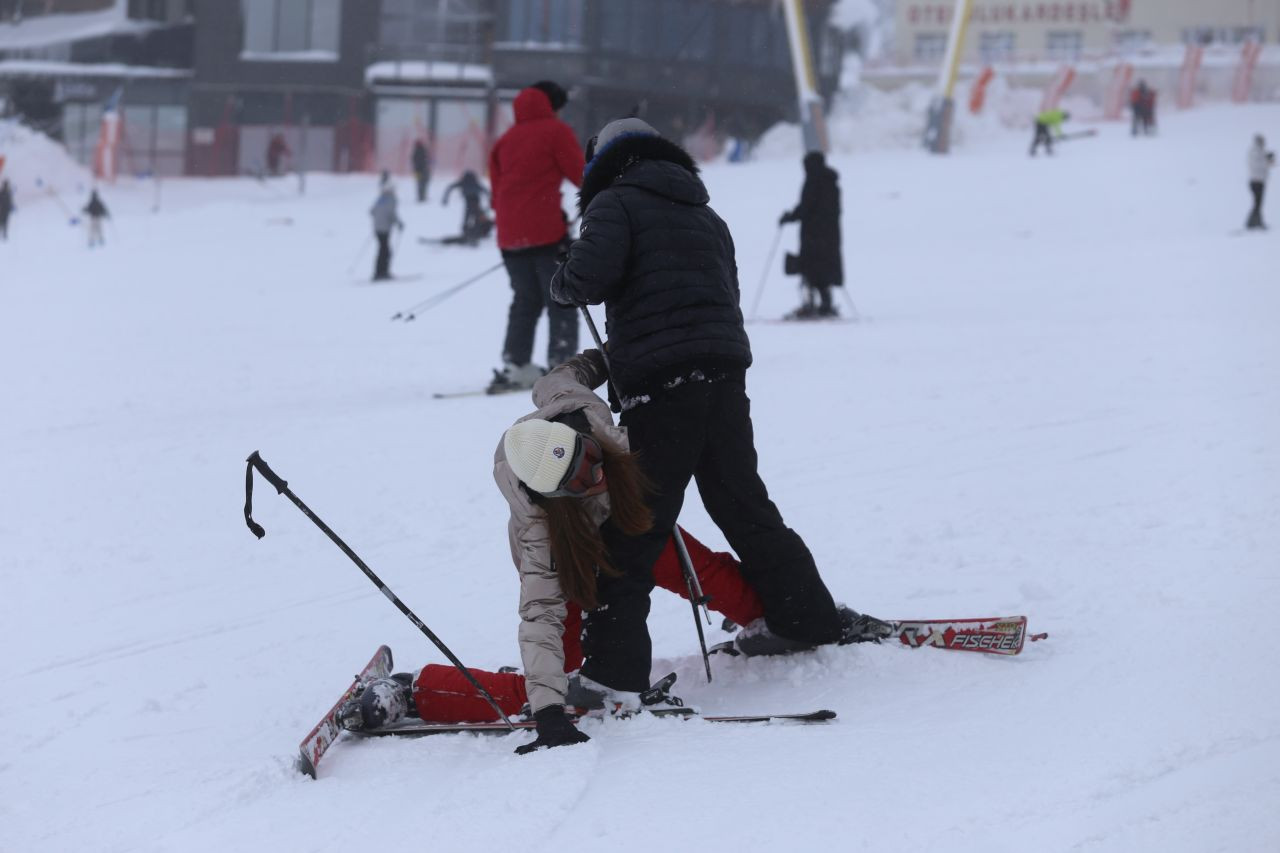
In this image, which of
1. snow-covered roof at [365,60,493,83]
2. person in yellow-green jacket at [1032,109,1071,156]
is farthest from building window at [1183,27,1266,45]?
snow-covered roof at [365,60,493,83]

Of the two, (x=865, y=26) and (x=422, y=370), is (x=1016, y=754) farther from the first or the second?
(x=865, y=26)

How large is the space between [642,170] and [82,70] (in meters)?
41.1

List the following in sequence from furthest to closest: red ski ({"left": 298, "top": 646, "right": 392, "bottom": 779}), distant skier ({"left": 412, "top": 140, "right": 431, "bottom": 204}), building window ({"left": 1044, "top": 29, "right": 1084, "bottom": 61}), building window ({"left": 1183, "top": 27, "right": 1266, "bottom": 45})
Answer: building window ({"left": 1044, "top": 29, "right": 1084, "bottom": 61}) < building window ({"left": 1183, "top": 27, "right": 1266, "bottom": 45}) < distant skier ({"left": 412, "top": 140, "right": 431, "bottom": 204}) < red ski ({"left": 298, "top": 646, "right": 392, "bottom": 779})

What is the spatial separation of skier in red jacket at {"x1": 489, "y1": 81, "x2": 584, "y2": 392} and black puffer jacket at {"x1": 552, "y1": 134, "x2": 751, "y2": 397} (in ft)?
13.7

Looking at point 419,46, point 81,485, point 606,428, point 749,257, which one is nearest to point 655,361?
point 606,428

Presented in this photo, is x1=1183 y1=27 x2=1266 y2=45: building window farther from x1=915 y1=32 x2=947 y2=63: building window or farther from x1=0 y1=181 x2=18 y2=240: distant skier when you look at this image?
x1=0 y1=181 x2=18 y2=240: distant skier

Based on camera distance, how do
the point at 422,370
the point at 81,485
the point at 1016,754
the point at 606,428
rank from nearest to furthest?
1. the point at 1016,754
2. the point at 606,428
3. the point at 81,485
4. the point at 422,370

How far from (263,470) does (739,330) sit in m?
1.31

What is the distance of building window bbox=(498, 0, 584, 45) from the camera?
3872cm

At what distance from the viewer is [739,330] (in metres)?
3.79

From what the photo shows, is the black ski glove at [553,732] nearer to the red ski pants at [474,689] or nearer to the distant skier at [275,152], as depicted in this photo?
the red ski pants at [474,689]

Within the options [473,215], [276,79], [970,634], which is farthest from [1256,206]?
[276,79]

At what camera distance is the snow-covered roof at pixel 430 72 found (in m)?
38.7

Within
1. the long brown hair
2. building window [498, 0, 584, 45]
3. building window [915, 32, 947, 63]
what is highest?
building window [915, 32, 947, 63]
